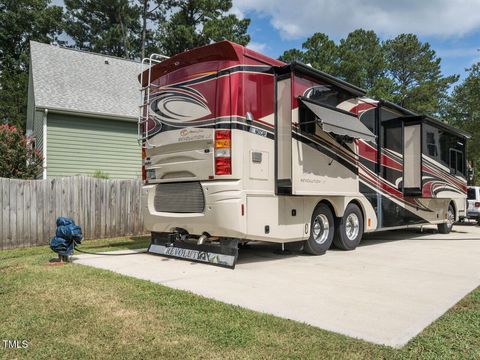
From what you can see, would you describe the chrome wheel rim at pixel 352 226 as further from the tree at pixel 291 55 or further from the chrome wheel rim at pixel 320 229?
the tree at pixel 291 55

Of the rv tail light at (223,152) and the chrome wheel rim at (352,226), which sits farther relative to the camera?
the chrome wheel rim at (352,226)

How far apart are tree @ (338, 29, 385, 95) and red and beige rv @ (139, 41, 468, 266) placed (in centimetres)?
2611

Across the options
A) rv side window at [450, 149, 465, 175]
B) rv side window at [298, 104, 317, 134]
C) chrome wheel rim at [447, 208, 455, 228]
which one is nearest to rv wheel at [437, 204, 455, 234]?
chrome wheel rim at [447, 208, 455, 228]

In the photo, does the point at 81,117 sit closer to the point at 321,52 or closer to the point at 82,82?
the point at 82,82

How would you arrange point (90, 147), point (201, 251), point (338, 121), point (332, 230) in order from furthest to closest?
point (90, 147) → point (332, 230) → point (338, 121) → point (201, 251)

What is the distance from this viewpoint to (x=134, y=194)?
11875mm

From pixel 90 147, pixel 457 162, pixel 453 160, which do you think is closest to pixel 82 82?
pixel 90 147

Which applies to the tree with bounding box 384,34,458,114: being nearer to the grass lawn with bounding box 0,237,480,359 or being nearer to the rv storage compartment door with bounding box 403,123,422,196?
the rv storage compartment door with bounding box 403,123,422,196

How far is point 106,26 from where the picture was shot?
115 feet

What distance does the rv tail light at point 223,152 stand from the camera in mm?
6469

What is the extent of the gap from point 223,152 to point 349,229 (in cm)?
389

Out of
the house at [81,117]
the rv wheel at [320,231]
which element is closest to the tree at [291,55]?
the house at [81,117]

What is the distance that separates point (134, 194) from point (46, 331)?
8.26m

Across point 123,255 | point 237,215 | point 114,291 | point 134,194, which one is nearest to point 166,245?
point 123,255
